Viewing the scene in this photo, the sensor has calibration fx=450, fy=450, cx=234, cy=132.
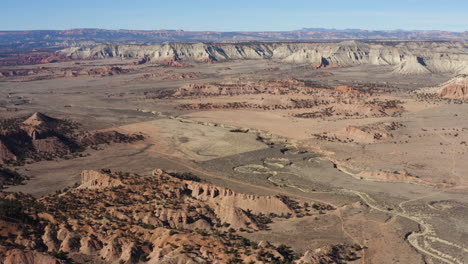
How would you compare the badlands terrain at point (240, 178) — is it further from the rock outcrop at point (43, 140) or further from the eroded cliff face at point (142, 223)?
the rock outcrop at point (43, 140)

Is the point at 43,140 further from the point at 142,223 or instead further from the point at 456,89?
the point at 456,89

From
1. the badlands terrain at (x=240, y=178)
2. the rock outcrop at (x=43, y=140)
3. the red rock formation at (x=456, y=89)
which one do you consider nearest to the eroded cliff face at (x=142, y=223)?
the badlands terrain at (x=240, y=178)

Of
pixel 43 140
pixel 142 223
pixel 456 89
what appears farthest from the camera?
pixel 456 89

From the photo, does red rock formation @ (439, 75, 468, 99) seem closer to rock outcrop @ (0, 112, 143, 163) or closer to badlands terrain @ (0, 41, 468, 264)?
badlands terrain @ (0, 41, 468, 264)

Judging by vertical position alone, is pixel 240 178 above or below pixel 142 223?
below

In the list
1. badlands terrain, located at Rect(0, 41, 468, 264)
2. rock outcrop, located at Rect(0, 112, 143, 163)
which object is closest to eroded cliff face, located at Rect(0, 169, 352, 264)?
badlands terrain, located at Rect(0, 41, 468, 264)

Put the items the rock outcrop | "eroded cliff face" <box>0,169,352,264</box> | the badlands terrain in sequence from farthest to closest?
1. the rock outcrop
2. the badlands terrain
3. "eroded cliff face" <box>0,169,352,264</box>

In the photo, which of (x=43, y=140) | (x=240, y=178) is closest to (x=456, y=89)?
(x=240, y=178)

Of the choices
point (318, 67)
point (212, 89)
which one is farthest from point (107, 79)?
point (318, 67)
